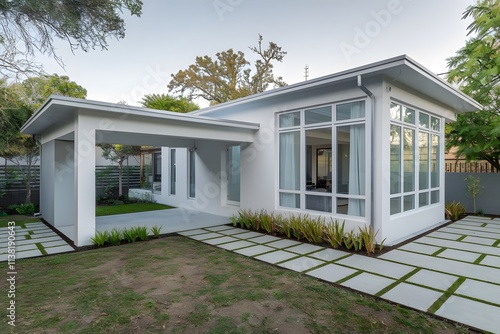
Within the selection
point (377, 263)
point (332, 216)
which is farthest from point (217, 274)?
point (332, 216)

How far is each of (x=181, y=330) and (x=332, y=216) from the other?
14.6ft

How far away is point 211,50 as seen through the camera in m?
24.7

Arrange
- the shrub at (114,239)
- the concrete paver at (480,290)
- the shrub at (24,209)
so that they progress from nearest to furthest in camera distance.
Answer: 1. the concrete paver at (480,290)
2. the shrub at (114,239)
3. the shrub at (24,209)

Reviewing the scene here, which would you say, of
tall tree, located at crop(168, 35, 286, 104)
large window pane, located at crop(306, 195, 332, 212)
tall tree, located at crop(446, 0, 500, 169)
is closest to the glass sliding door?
large window pane, located at crop(306, 195, 332, 212)

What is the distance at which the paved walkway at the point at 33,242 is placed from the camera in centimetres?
561

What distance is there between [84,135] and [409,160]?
716 cm

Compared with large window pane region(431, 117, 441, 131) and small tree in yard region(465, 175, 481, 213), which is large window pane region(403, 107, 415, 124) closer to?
large window pane region(431, 117, 441, 131)

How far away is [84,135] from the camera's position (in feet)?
19.1

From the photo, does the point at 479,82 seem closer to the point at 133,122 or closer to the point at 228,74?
the point at 133,122

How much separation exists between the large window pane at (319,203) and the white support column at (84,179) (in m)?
4.79

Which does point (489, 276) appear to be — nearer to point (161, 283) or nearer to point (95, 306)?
point (161, 283)

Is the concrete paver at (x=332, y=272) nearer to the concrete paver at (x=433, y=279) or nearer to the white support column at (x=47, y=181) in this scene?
the concrete paver at (x=433, y=279)

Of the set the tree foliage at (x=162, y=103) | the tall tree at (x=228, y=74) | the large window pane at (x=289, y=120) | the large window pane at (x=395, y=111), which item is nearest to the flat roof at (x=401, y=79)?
the large window pane at (x=395, y=111)

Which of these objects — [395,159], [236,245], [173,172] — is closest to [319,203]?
[395,159]
